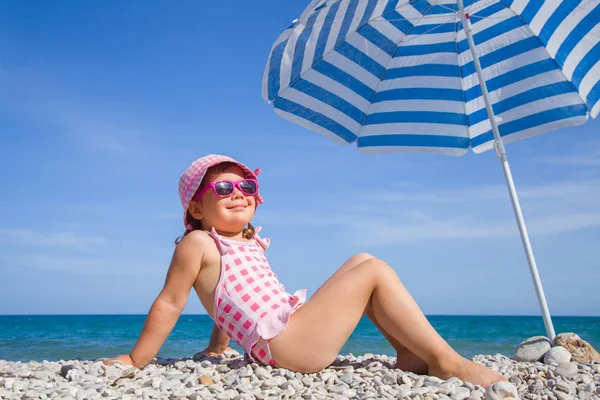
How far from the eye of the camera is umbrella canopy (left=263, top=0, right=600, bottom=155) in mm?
4445

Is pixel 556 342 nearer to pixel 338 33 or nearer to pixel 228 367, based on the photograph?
pixel 228 367

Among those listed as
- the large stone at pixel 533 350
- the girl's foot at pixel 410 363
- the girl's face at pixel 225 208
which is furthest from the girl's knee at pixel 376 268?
the large stone at pixel 533 350

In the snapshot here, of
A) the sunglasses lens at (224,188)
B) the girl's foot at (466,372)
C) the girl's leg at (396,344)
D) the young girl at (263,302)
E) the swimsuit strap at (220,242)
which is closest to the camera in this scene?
the girl's foot at (466,372)

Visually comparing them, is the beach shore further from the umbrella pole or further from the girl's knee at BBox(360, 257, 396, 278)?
the umbrella pole

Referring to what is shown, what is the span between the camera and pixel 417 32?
5.09 m

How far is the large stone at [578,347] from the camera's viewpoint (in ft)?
14.0

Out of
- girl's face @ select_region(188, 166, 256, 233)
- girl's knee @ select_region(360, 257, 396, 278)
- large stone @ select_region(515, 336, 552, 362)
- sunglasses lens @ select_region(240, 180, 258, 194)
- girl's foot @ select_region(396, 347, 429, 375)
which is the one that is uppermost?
sunglasses lens @ select_region(240, 180, 258, 194)

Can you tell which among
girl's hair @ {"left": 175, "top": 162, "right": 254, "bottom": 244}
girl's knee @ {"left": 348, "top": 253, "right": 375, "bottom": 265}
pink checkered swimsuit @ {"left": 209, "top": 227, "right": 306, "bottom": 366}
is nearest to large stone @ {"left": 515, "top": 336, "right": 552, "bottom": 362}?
girl's knee @ {"left": 348, "top": 253, "right": 375, "bottom": 265}

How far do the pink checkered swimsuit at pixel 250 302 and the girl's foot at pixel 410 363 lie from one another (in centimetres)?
73

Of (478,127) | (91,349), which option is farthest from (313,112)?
(91,349)

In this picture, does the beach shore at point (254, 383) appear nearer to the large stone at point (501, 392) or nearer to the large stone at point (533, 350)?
the large stone at point (501, 392)

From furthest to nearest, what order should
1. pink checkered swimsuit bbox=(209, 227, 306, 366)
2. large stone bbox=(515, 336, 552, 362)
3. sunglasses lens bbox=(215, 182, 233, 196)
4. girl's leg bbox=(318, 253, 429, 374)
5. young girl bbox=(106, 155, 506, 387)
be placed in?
large stone bbox=(515, 336, 552, 362) < sunglasses lens bbox=(215, 182, 233, 196) < girl's leg bbox=(318, 253, 429, 374) < pink checkered swimsuit bbox=(209, 227, 306, 366) < young girl bbox=(106, 155, 506, 387)

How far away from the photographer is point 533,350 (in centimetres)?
445

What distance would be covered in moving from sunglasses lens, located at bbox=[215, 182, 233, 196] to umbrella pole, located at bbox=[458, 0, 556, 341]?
2.40 m
